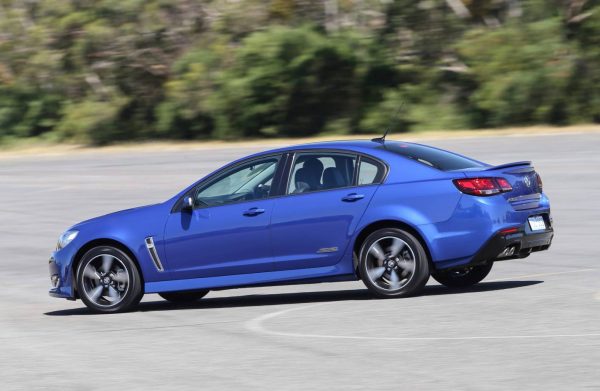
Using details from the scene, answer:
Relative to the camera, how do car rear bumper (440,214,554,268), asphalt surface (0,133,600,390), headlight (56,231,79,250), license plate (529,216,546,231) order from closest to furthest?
asphalt surface (0,133,600,390), car rear bumper (440,214,554,268), license plate (529,216,546,231), headlight (56,231,79,250)

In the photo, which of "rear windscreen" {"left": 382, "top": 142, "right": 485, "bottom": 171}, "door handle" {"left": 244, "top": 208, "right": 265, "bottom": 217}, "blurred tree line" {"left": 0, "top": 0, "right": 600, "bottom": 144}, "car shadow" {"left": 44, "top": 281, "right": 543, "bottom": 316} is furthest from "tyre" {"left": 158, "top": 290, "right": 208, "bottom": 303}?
"blurred tree line" {"left": 0, "top": 0, "right": 600, "bottom": 144}

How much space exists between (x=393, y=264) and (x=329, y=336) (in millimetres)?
1861

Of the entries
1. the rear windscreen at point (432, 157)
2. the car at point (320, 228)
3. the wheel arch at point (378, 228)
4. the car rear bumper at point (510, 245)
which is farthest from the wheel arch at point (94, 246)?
the car rear bumper at point (510, 245)

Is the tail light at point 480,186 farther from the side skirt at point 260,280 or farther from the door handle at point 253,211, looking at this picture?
the door handle at point 253,211

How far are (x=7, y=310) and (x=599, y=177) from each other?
13416 mm

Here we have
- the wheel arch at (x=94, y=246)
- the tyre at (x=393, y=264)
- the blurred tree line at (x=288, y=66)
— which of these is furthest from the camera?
the blurred tree line at (x=288, y=66)

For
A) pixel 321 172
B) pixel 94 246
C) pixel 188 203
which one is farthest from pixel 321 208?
pixel 94 246

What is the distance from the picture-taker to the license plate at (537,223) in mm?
10719

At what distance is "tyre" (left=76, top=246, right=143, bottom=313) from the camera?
11.3 meters

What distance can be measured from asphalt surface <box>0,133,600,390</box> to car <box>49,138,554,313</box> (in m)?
0.30

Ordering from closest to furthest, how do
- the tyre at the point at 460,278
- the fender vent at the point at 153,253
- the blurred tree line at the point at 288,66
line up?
the fender vent at the point at 153,253
the tyre at the point at 460,278
the blurred tree line at the point at 288,66

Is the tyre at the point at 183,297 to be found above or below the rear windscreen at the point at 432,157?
below

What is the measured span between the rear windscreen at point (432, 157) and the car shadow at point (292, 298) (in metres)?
1.18

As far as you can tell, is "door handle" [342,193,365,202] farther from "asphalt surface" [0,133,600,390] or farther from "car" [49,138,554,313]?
"asphalt surface" [0,133,600,390]
